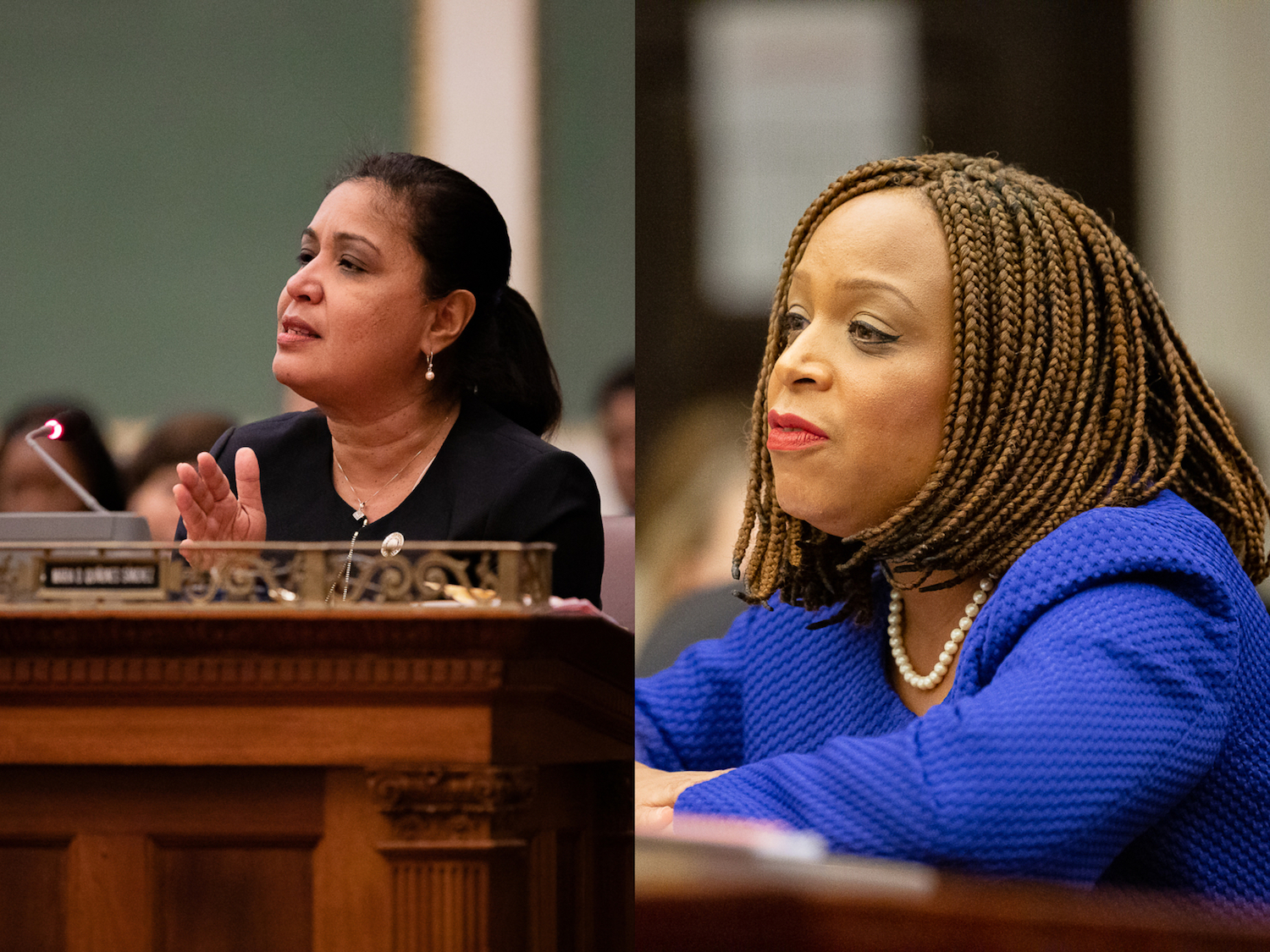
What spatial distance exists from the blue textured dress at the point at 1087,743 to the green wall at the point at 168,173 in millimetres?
672

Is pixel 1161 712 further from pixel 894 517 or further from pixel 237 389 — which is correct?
pixel 237 389

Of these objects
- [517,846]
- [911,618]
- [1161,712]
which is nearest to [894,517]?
[911,618]

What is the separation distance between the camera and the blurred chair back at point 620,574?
1348mm

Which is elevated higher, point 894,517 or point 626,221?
point 626,221

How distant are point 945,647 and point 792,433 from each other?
0.21 meters

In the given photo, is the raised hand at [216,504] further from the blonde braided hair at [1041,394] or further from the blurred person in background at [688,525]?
the blonde braided hair at [1041,394]

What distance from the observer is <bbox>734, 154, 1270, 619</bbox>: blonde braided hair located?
3.67 feet

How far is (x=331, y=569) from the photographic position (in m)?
1.26

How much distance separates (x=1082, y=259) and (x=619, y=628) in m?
0.52

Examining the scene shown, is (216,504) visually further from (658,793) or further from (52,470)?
(658,793)

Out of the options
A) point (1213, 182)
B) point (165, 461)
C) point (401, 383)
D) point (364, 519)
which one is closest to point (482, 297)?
point (401, 383)

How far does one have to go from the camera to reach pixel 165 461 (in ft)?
4.65

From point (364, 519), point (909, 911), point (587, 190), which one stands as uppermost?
point (587, 190)

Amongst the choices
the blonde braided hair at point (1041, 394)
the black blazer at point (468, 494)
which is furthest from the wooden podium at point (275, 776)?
the blonde braided hair at point (1041, 394)
